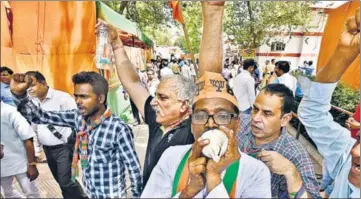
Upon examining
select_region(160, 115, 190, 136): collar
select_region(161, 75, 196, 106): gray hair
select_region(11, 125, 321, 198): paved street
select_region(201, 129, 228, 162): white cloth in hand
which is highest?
select_region(161, 75, 196, 106): gray hair

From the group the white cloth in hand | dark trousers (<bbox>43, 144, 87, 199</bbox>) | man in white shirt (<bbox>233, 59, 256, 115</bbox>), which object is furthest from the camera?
dark trousers (<bbox>43, 144, 87, 199</bbox>)

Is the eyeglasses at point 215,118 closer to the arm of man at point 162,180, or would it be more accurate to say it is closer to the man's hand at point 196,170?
the man's hand at point 196,170

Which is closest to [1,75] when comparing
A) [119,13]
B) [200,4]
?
[119,13]

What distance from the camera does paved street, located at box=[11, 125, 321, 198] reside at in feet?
7.38

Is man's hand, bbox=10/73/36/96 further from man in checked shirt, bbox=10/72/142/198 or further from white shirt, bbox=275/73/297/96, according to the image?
white shirt, bbox=275/73/297/96

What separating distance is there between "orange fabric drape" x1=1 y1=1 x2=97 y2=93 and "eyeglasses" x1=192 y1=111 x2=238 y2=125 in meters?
0.63

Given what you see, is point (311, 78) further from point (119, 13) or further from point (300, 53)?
point (119, 13)

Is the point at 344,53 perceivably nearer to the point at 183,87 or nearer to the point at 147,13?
the point at 183,87

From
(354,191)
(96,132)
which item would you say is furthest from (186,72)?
(354,191)

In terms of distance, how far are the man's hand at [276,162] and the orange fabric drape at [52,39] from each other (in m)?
1.05

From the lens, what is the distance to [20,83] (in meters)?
2.21

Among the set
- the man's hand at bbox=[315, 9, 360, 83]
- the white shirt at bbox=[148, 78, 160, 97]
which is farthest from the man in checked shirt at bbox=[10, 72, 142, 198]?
the man's hand at bbox=[315, 9, 360, 83]

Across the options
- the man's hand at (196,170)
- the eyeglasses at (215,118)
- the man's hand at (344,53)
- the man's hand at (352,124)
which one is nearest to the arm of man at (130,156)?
the man's hand at (196,170)

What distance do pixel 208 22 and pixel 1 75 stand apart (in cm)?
→ 115
